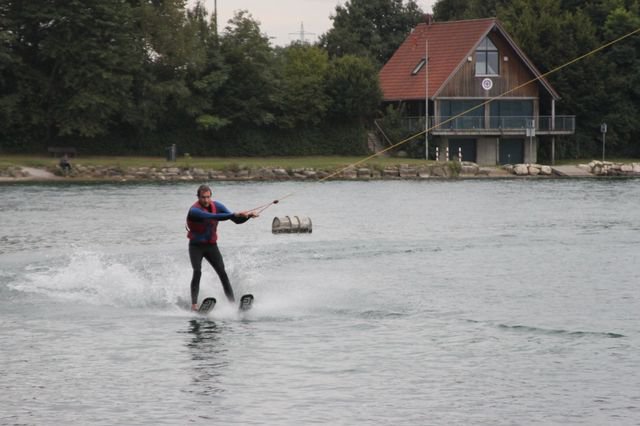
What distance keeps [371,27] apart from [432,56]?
2558 centimetres

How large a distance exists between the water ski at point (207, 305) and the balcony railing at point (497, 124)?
5405 centimetres

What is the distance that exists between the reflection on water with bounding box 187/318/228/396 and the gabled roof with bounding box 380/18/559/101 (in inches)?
2245

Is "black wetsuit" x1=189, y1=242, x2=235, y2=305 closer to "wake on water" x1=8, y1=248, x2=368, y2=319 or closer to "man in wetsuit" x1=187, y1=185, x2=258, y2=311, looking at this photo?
"man in wetsuit" x1=187, y1=185, x2=258, y2=311

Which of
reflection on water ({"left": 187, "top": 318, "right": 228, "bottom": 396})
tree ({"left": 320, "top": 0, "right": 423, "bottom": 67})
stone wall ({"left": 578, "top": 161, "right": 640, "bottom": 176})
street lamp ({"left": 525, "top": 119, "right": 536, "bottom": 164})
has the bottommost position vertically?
reflection on water ({"left": 187, "top": 318, "right": 228, "bottom": 396})

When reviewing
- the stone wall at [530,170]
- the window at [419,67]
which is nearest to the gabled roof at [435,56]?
the window at [419,67]

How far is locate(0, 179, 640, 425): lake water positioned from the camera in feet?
51.5

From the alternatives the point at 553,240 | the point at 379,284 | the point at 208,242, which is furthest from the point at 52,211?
the point at 208,242

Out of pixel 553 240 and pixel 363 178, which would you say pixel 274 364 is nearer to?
pixel 553 240

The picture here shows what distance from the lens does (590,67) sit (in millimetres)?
80188

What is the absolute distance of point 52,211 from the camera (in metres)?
45.1

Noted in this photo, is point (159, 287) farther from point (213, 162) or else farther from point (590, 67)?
point (590, 67)

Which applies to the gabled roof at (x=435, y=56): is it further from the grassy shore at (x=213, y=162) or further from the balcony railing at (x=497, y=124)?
the grassy shore at (x=213, y=162)

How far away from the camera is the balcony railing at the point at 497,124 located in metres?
76.0

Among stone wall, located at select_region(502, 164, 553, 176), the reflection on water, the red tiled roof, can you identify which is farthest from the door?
the reflection on water
